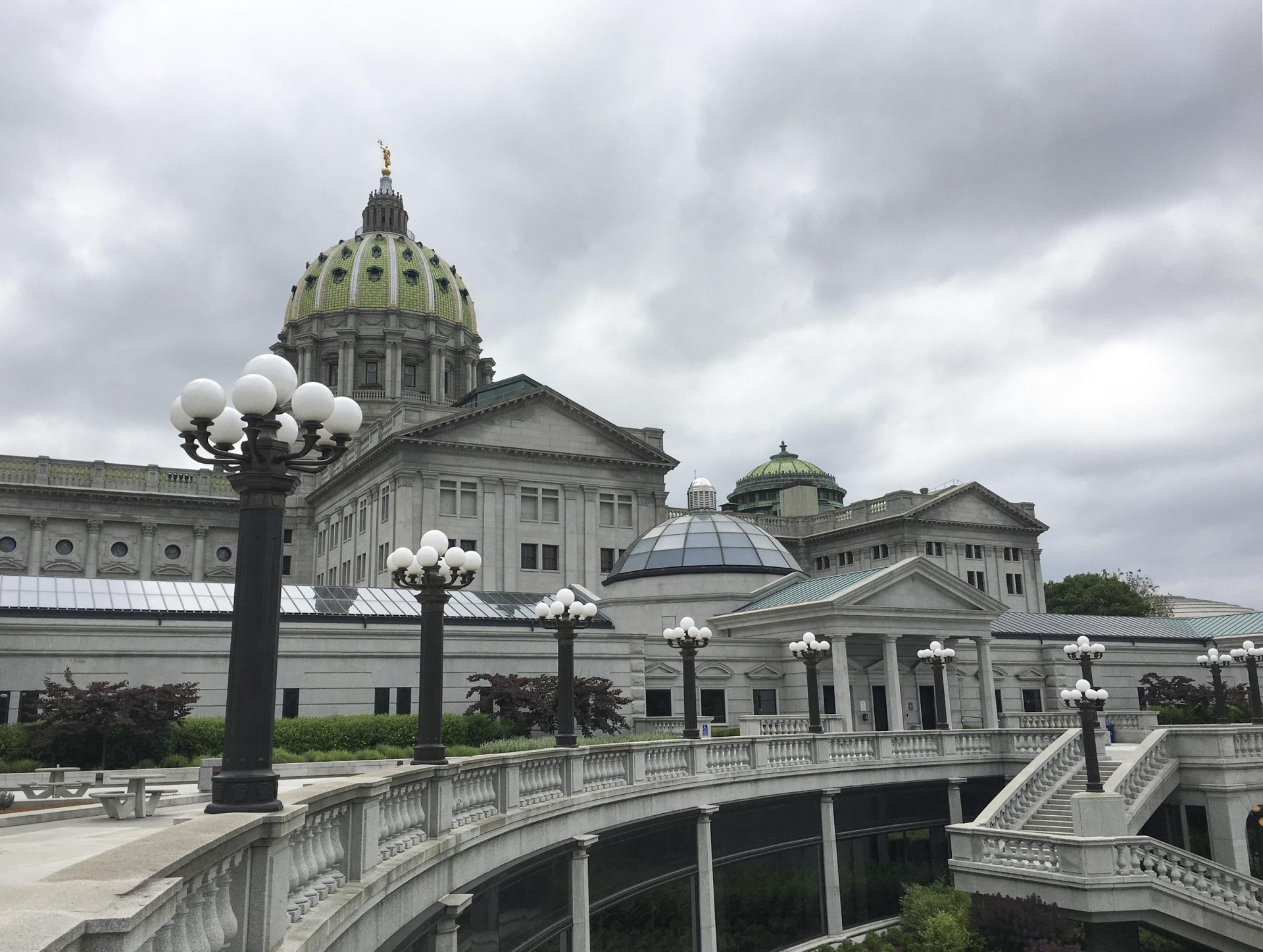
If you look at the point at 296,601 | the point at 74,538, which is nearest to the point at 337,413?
the point at 296,601

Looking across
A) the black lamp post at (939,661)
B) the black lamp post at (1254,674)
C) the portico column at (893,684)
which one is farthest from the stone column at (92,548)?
the black lamp post at (1254,674)

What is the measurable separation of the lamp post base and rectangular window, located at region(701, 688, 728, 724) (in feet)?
130

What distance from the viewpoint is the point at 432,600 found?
57.3 ft

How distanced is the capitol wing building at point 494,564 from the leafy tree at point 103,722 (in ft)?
19.8

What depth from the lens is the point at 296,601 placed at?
4328 cm

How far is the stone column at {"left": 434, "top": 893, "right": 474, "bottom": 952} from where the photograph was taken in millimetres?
13984

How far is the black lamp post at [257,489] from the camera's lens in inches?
364

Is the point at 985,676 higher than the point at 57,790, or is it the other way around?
the point at 985,676

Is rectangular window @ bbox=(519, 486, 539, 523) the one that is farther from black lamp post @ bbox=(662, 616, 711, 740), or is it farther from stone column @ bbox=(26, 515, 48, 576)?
black lamp post @ bbox=(662, 616, 711, 740)

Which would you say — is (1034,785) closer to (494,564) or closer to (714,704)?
(714,704)

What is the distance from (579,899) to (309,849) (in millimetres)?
12741

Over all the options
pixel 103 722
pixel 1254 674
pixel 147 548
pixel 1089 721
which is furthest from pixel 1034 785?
pixel 147 548

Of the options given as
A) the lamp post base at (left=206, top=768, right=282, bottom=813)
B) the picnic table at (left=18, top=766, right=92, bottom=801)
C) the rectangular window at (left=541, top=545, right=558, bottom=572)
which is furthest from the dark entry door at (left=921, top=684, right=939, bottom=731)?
the lamp post base at (left=206, top=768, right=282, bottom=813)

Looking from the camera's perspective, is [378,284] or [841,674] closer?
[841,674]
